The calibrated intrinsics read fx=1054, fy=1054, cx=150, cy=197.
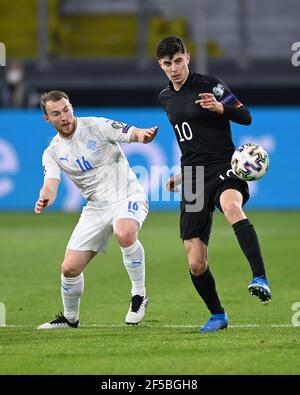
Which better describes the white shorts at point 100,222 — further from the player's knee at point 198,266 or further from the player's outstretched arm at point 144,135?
the player's knee at point 198,266

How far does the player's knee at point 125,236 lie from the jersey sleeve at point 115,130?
75 cm

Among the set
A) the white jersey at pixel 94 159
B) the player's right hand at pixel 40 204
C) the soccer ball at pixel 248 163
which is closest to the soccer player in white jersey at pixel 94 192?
the white jersey at pixel 94 159

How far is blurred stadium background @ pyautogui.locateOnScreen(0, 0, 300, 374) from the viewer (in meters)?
7.36

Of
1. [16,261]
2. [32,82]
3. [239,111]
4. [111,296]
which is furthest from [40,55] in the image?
[239,111]

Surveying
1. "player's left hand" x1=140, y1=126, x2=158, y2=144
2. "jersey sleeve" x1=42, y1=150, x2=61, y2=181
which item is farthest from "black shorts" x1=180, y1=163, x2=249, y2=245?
"jersey sleeve" x1=42, y1=150, x2=61, y2=181

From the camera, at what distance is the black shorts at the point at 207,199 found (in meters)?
8.11

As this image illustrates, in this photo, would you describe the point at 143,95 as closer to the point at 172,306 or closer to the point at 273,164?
the point at 273,164

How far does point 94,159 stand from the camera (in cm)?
888

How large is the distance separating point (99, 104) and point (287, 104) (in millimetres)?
4203

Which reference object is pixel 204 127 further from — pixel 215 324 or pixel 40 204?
pixel 215 324

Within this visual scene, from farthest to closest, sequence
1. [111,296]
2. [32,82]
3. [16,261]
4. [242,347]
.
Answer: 1. [32,82]
2. [16,261]
3. [111,296]
4. [242,347]

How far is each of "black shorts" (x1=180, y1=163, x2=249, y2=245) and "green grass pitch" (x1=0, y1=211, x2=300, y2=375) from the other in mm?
801

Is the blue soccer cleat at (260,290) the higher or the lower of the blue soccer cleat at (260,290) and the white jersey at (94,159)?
the lower

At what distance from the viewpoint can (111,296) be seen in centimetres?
1080
